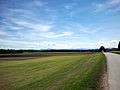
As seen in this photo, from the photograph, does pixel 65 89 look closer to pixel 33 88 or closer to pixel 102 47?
pixel 33 88

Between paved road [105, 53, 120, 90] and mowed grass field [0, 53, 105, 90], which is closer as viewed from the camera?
paved road [105, 53, 120, 90]

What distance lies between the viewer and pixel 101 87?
10367mm

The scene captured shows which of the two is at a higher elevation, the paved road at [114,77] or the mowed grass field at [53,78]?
the paved road at [114,77]

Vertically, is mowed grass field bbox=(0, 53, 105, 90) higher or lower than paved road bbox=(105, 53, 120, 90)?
lower

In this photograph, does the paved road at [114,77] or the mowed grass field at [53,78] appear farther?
the mowed grass field at [53,78]

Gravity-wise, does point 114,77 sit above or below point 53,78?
above

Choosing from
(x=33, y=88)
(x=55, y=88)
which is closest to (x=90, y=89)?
(x=55, y=88)

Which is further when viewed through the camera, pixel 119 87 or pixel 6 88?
pixel 6 88

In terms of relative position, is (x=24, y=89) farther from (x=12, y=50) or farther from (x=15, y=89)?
(x=12, y=50)

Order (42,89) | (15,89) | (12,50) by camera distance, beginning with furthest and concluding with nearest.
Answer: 1. (12,50)
2. (15,89)
3. (42,89)

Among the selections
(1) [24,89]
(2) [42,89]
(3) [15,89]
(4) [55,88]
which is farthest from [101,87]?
(3) [15,89]

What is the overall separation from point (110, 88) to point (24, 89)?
4834mm

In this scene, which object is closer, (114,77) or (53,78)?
(114,77)

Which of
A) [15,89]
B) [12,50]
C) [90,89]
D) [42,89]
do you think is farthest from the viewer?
[12,50]
